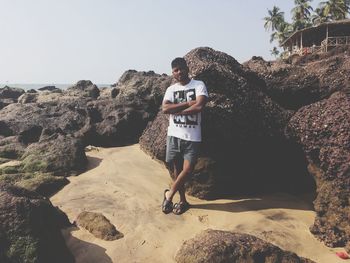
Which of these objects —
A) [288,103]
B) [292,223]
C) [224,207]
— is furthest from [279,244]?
[288,103]

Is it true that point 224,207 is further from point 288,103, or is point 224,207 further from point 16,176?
point 16,176

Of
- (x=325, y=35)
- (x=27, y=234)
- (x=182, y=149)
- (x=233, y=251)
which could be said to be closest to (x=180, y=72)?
(x=182, y=149)

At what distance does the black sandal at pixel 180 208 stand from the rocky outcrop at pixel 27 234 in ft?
5.10

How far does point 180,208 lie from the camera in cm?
507

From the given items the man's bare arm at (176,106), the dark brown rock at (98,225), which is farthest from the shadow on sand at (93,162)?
the man's bare arm at (176,106)

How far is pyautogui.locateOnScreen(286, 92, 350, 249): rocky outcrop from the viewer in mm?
4211

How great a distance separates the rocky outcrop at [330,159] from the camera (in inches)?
166

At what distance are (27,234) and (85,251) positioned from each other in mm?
709

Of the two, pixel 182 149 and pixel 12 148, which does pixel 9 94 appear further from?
pixel 182 149

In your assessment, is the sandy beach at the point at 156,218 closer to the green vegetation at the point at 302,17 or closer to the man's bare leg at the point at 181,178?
the man's bare leg at the point at 181,178

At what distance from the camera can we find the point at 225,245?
3.65 m

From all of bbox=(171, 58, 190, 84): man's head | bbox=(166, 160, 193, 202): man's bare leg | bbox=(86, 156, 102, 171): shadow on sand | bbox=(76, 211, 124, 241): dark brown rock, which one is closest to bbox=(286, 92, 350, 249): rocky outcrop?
bbox=(166, 160, 193, 202): man's bare leg

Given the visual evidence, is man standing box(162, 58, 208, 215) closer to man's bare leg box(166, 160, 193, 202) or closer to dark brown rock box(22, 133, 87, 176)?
man's bare leg box(166, 160, 193, 202)

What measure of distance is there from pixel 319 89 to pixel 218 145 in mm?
1995
